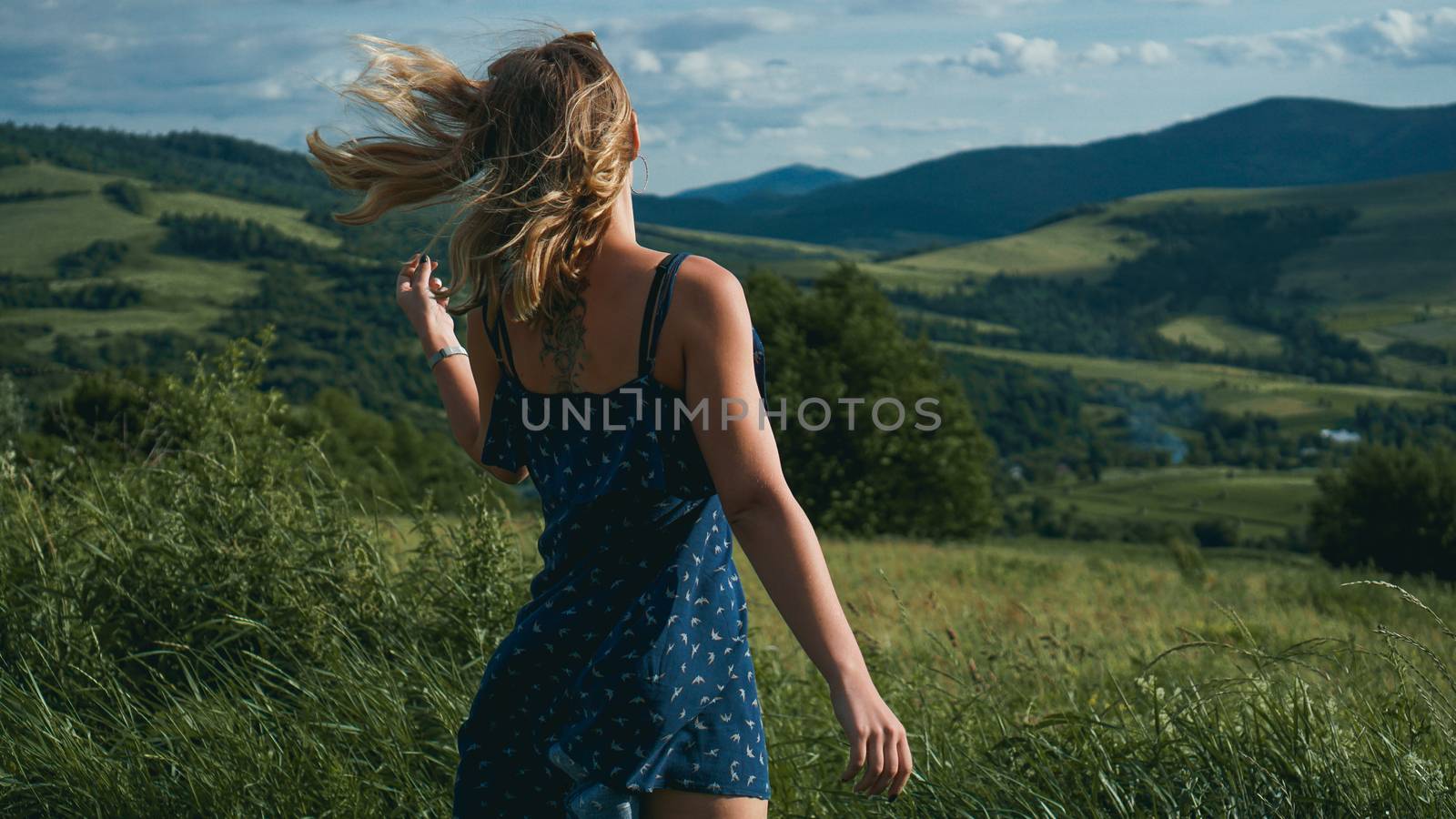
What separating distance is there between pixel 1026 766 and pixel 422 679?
195 cm

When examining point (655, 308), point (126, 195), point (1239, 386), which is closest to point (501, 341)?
point (655, 308)

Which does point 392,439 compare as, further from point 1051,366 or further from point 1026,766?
point 1051,366

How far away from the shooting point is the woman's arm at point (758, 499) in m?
1.70

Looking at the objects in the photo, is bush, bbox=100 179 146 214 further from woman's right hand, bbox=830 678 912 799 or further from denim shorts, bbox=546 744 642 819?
woman's right hand, bbox=830 678 912 799

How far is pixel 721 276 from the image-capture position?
180cm

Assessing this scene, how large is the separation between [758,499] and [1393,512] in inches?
1795

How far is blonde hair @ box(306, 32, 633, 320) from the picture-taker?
1.93 meters

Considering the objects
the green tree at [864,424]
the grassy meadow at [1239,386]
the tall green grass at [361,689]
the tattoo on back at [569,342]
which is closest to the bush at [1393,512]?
the green tree at [864,424]

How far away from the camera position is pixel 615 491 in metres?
1.95

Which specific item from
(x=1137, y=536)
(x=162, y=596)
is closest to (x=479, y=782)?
(x=162, y=596)

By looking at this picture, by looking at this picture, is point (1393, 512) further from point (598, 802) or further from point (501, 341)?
point (598, 802)

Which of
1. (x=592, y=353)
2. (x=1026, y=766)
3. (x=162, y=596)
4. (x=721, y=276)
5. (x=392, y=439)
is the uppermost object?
(x=721, y=276)

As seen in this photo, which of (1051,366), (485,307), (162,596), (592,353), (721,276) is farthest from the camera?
(1051,366)

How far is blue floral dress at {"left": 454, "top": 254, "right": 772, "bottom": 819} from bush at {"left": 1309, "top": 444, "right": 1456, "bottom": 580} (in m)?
42.7
